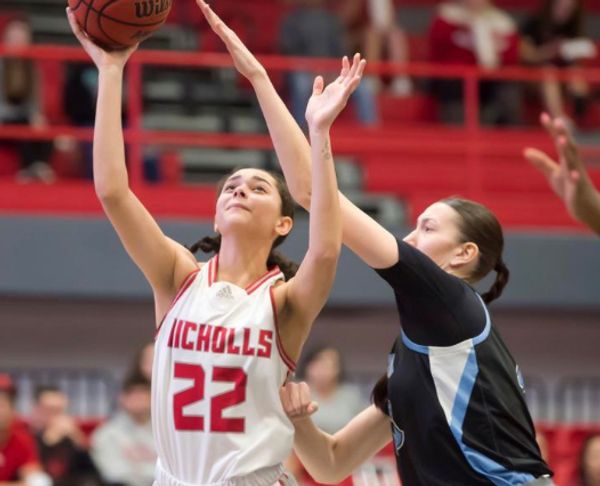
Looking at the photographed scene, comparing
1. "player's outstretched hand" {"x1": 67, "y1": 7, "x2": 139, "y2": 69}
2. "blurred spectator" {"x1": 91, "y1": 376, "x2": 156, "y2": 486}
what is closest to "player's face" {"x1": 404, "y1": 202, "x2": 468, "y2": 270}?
"player's outstretched hand" {"x1": 67, "y1": 7, "x2": 139, "y2": 69}

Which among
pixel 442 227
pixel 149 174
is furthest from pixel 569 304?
pixel 442 227

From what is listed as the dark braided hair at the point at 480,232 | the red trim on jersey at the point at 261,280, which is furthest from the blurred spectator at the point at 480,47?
the red trim on jersey at the point at 261,280

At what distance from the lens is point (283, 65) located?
10820 millimetres

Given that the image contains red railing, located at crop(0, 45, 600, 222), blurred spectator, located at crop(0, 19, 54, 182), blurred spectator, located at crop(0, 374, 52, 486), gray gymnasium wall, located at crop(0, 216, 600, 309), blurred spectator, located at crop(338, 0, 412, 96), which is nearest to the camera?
blurred spectator, located at crop(0, 374, 52, 486)

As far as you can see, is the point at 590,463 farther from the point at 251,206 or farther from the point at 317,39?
the point at 317,39

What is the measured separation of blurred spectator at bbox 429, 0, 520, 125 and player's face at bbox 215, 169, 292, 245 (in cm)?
762

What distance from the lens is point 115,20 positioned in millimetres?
4547

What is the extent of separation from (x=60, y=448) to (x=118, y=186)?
4.34 meters

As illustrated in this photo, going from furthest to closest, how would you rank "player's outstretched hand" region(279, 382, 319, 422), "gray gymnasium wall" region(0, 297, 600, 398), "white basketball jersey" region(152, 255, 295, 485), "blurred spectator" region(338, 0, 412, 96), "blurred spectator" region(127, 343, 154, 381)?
"blurred spectator" region(338, 0, 412, 96) → "gray gymnasium wall" region(0, 297, 600, 398) → "blurred spectator" region(127, 343, 154, 381) → "player's outstretched hand" region(279, 382, 319, 422) → "white basketball jersey" region(152, 255, 295, 485)

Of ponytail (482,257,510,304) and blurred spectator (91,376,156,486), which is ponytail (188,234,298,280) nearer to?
ponytail (482,257,510,304)

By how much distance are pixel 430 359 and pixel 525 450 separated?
16.1 inches

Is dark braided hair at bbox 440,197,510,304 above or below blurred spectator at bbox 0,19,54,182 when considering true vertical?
below

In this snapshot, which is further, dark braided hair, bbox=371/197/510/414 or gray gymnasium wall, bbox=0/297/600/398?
gray gymnasium wall, bbox=0/297/600/398

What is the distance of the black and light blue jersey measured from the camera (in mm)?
4332
